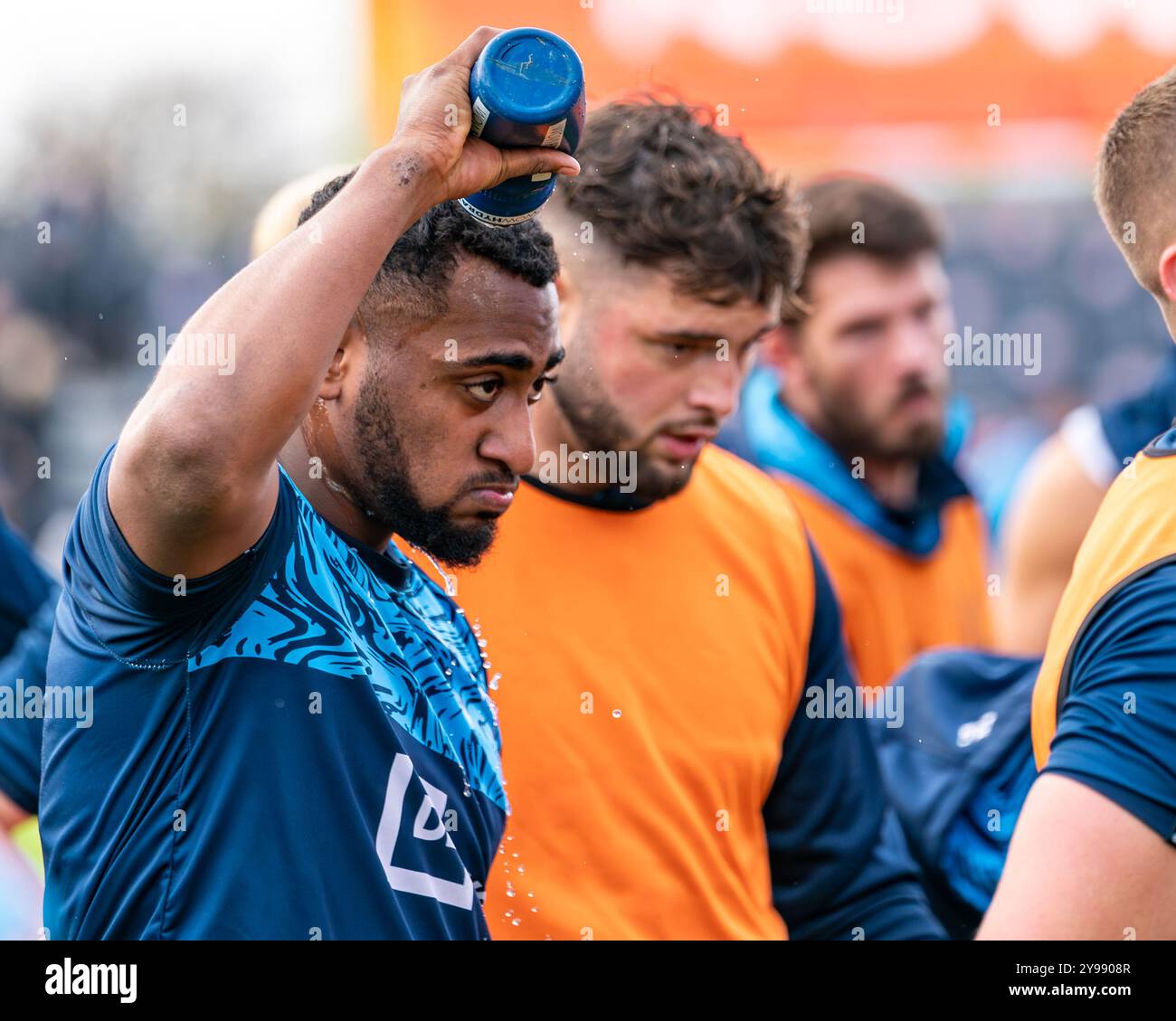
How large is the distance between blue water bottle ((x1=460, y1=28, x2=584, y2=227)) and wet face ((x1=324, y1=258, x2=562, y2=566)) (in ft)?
0.92

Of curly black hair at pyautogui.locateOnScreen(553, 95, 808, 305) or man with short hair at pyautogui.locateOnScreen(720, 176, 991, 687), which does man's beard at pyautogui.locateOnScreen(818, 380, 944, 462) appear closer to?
man with short hair at pyautogui.locateOnScreen(720, 176, 991, 687)

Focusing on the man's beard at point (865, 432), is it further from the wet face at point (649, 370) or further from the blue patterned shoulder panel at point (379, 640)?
the blue patterned shoulder panel at point (379, 640)

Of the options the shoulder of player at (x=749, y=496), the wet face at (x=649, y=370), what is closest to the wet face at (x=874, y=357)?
the shoulder of player at (x=749, y=496)

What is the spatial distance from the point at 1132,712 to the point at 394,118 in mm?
7023

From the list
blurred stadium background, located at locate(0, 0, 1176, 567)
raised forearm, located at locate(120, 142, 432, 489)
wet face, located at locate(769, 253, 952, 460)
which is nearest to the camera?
raised forearm, located at locate(120, 142, 432, 489)

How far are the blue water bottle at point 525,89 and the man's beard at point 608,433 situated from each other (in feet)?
3.56

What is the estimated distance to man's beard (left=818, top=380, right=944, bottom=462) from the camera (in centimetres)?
453

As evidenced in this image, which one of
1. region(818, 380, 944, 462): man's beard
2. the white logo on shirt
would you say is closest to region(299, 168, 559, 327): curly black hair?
the white logo on shirt

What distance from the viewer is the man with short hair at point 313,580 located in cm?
152

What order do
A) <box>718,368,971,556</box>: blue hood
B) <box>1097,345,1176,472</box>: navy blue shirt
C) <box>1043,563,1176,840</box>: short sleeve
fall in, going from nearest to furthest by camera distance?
<box>1043,563,1176,840</box>: short sleeve
<box>1097,345,1176,472</box>: navy blue shirt
<box>718,368,971,556</box>: blue hood

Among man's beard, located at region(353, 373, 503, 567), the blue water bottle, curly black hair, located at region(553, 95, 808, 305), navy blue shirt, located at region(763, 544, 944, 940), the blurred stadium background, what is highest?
the blurred stadium background

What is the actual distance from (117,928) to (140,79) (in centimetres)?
1005

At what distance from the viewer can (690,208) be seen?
2.84 m
